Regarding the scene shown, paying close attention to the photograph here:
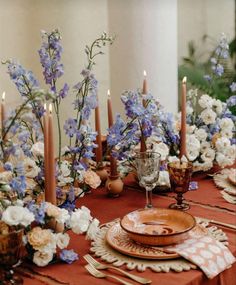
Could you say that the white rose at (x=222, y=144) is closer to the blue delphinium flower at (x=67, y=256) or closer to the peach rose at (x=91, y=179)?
the peach rose at (x=91, y=179)

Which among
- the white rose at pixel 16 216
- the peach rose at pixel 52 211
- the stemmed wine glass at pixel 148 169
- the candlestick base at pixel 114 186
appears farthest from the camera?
the candlestick base at pixel 114 186

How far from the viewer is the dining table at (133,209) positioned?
110 cm

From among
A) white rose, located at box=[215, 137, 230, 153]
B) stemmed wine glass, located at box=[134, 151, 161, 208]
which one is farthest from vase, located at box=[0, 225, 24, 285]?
white rose, located at box=[215, 137, 230, 153]

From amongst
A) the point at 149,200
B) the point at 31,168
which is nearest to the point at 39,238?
the point at 31,168

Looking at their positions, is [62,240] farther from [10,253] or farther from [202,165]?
[202,165]

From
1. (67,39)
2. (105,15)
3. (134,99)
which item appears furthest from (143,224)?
(105,15)

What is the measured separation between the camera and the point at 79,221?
118cm

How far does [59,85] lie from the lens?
278 centimetres

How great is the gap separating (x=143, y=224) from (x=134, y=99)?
1.25 feet

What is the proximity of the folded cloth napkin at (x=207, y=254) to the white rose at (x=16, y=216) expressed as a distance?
35 cm

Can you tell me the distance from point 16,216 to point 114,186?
0.63m

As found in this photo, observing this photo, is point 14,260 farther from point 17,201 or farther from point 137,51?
point 137,51

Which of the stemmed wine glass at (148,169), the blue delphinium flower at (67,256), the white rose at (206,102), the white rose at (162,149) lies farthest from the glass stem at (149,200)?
the white rose at (206,102)

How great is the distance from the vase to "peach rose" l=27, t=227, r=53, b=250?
0.05 meters
